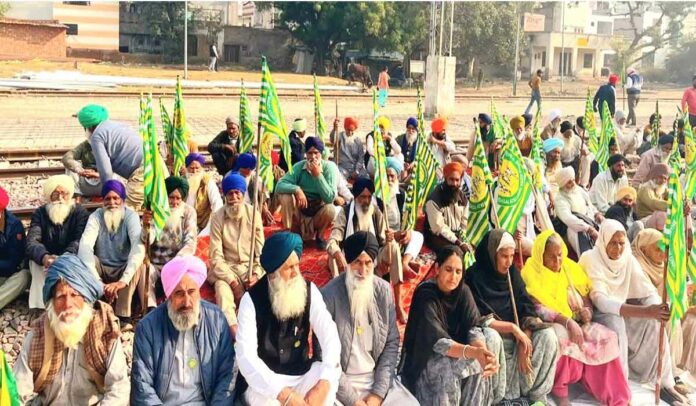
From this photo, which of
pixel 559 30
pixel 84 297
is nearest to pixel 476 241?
pixel 84 297

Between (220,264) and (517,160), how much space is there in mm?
2320

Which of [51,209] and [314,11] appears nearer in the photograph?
[51,209]

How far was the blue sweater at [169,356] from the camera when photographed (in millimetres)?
3779

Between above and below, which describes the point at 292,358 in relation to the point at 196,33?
below

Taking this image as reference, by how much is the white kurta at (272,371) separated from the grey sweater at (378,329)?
0.20 m

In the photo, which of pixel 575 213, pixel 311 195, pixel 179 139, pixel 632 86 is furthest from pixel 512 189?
pixel 632 86

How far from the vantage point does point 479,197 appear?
5.74m

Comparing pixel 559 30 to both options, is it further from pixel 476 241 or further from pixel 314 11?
pixel 476 241

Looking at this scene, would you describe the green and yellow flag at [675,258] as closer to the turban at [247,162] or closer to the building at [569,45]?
the turban at [247,162]

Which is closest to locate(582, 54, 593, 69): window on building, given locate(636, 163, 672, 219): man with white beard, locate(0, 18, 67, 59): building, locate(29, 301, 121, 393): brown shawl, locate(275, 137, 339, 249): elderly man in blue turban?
locate(0, 18, 67, 59): building

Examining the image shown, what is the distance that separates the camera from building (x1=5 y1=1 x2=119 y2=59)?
44.7 metres

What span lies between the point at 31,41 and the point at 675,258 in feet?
118

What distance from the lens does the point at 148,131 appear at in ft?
18.1

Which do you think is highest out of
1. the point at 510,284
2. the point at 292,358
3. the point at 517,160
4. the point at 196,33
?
the point at 196,33
